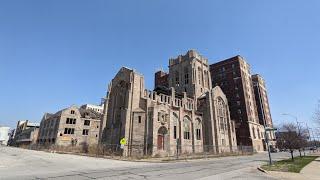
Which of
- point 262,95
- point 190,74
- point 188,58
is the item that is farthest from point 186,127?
point 262,95

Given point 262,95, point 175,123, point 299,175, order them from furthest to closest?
1. point 262,95
2. point 175,123
3. point 299,175

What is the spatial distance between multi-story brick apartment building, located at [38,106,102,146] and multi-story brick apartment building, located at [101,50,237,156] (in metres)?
28.6

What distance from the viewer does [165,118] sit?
142ft

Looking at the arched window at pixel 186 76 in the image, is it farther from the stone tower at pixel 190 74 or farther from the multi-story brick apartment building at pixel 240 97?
the multi-story brick apartment building at pixel 240 97

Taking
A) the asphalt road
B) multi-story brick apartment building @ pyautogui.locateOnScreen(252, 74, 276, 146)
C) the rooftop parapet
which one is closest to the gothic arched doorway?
the asphalt road

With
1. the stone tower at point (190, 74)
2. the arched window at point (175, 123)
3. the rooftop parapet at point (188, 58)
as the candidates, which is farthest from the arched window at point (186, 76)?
the arched window at point (175, 123)

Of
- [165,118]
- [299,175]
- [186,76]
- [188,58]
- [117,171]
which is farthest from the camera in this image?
[188,58]

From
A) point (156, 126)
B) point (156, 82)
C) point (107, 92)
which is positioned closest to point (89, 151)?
point (156, 126)

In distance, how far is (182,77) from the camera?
71562mm

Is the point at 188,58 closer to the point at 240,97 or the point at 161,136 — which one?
the point at 240,97

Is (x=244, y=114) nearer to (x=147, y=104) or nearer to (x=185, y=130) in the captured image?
(x=185, y=130)

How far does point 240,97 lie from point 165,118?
147 ft

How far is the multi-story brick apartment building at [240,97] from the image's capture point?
72.6 m

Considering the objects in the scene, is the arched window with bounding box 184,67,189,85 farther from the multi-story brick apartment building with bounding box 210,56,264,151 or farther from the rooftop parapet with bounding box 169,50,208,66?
the multi-story brick apartment building with bounding box 210,56,264,151
